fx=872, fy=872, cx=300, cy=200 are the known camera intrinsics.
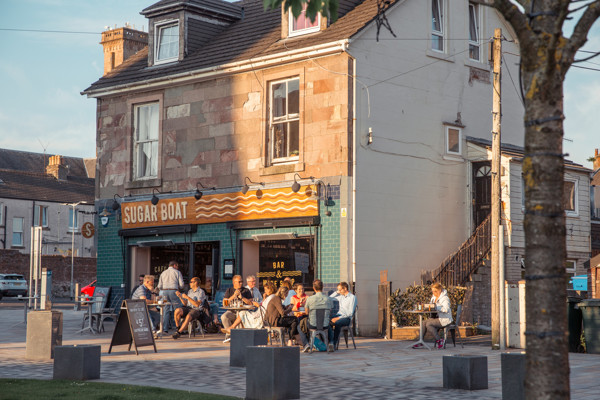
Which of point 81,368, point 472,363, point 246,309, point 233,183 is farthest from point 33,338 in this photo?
point 233,183

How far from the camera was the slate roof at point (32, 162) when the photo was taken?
234 feet

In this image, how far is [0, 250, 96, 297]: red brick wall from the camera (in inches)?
2063

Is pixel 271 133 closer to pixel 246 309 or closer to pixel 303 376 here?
Result: pixel 246 309

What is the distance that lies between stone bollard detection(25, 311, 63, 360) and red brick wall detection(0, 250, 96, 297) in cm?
3903

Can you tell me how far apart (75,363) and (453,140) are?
45.4 ft

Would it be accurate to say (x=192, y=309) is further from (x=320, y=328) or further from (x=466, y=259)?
(x=466, y=259)

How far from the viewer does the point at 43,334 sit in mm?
14422

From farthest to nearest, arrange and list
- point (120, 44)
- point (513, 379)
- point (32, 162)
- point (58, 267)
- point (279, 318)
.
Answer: point (32, 162) → point (58, 267) → point (120, 44) → point (279, 318) → point (513, 379)

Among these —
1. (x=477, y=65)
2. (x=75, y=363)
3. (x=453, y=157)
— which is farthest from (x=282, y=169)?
(x=75, y=363)

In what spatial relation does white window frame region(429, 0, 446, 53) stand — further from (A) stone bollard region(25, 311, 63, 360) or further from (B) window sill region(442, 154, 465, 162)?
(A) stone bollard region(25, 311, 63, 360)

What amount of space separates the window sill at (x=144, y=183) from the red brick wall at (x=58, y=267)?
1157 inches

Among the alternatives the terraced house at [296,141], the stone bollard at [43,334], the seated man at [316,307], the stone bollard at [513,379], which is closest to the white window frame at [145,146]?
the terraced house at [296,141]

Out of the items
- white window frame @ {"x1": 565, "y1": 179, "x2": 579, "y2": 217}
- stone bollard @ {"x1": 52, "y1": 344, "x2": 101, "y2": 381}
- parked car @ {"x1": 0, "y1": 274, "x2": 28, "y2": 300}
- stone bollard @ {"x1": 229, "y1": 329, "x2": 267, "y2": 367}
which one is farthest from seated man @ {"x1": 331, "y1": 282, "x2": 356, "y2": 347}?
parked car @ {"x1": 0, "y1": 274, "x2": 28, "y2": 300}

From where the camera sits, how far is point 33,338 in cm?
Result: 1452
